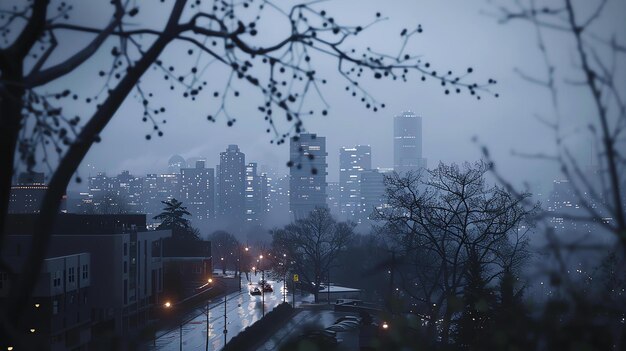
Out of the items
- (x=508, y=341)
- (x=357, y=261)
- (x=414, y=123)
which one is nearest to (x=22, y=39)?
(x=508, y=341)

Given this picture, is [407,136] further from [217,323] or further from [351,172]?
[217,323]

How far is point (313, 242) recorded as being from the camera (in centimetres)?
Answer: 4622

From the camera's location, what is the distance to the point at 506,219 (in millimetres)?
16859

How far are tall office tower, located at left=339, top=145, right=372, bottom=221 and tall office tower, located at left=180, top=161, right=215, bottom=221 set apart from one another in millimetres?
24043

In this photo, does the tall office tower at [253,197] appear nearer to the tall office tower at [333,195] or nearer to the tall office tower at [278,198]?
the tall office tower at [278,198]

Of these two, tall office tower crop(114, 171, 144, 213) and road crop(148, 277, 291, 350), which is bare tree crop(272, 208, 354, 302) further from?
tall office tower crop(114, 171, 144, 213)

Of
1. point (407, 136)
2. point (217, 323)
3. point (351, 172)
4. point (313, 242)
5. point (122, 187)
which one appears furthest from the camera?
point (407, 136)

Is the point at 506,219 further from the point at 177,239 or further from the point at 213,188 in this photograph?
the point at 213,188

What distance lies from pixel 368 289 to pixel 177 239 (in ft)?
44.0

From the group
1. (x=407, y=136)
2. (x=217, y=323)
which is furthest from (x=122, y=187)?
(x=217, y=323)

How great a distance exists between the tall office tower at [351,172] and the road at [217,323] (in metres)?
74.6

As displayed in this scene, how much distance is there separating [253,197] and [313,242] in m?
78.8

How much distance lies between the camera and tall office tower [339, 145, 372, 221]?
120 m

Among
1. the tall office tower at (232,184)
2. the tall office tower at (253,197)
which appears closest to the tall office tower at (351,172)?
the tall office tower at (253,197)
